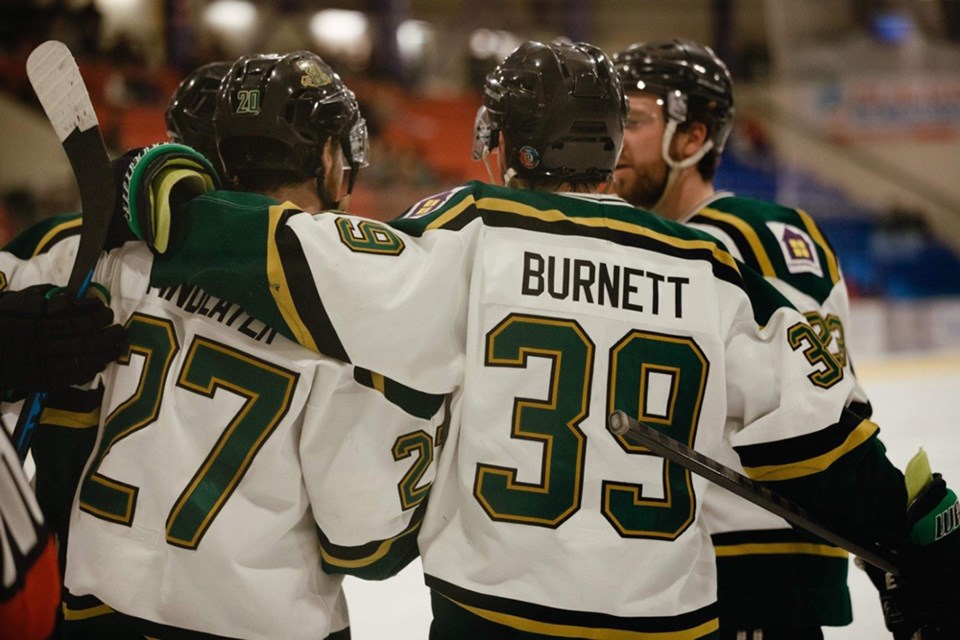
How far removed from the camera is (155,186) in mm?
1286

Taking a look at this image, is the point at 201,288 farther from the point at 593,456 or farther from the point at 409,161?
the point at 409,161

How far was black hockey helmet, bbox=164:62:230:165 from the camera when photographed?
1924 millimetres

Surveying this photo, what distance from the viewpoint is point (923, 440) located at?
13.2 feet

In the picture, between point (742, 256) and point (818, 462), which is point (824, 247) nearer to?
point (742, 256)

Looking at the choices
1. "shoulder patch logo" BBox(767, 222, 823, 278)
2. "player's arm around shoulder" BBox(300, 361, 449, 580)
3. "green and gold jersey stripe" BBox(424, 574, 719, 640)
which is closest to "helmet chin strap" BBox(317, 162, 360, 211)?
"player's arm around shoulder" BBox(300, 361, 449, 580)

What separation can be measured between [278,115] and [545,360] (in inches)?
21.5

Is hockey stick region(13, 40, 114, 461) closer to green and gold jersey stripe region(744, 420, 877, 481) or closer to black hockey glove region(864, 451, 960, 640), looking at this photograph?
green and gold jersey stripe region(744, 420, 877, 481)

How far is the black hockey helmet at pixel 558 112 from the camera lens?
141cm

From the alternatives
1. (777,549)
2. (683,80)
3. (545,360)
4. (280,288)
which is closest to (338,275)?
(280,288)

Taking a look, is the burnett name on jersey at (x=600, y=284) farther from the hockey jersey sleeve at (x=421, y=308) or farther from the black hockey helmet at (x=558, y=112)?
the black hockey helmet at (x=558, y=112)

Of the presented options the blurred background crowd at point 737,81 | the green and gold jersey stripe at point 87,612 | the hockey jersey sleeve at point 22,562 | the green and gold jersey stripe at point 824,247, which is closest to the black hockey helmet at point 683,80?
the green and gold jersey stripe at point 824,247

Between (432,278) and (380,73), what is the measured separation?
7.73m

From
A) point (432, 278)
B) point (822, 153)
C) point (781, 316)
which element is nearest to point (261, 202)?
point (432, 278)

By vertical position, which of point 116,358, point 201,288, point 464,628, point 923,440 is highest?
point 201,288
